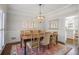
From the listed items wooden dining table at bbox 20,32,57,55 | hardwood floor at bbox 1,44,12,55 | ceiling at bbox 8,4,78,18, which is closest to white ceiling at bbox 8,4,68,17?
ceiling at bbox 8,4,78,18

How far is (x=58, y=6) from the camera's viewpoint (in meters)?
2.15

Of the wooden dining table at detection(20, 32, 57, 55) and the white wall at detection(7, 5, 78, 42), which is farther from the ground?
the white wall at detection(7, 5, 78, 42)

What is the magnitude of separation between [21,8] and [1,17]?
380mm

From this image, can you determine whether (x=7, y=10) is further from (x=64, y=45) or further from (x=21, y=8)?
(x=64, y=45)

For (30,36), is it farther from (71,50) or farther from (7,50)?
(71,50)

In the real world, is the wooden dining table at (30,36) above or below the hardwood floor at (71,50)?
above

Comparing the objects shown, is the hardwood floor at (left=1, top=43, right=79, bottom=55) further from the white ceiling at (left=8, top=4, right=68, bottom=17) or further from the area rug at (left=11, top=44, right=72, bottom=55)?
the white ceiling at (left=8, top=4, right=68, bottom=17)

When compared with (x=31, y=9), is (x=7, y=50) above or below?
below

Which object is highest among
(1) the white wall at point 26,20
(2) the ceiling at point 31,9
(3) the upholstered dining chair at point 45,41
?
(2) the ceiling at point 31,9

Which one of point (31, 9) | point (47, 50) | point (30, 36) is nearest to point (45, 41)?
point (47, 50)

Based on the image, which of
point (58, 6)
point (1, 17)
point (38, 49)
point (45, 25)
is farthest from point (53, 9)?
point (1, 17)

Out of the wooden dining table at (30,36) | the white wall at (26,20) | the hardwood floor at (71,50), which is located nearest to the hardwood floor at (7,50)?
the hardwood floor at (71,50)

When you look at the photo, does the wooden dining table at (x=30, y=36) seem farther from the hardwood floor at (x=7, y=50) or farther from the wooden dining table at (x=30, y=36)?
the hardwood floor at (x=7, y=50)

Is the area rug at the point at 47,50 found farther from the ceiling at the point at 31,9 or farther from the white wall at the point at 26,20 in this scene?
the ceiling at the point at 31,9
